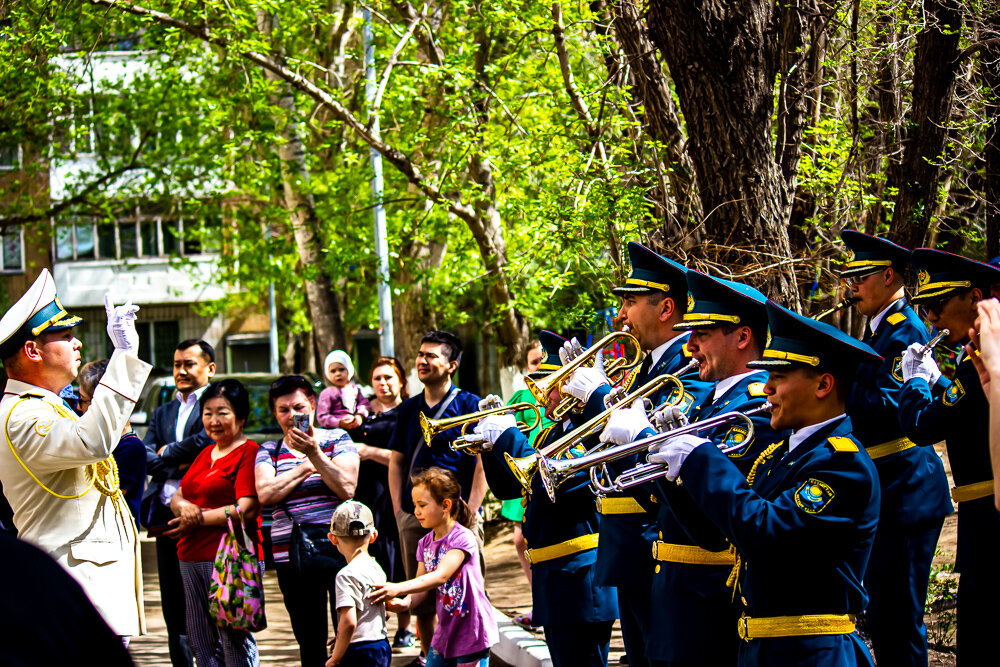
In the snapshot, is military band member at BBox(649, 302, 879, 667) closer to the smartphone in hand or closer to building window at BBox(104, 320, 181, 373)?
the smartphone in hand

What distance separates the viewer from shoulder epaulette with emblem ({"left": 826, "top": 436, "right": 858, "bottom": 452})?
3125 millimetres

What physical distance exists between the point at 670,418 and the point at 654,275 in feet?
3.69

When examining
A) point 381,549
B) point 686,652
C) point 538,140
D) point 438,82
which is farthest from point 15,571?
point 438,82

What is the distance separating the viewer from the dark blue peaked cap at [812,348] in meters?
3.21

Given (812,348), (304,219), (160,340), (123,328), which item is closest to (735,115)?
(812,348)

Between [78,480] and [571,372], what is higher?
[571,372]

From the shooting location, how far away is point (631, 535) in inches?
180

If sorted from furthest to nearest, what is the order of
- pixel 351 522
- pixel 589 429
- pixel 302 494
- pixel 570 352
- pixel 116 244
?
pixel 116 244
pixel 302 494
pixel 351 522
pixel 570 352
pixel 589 429

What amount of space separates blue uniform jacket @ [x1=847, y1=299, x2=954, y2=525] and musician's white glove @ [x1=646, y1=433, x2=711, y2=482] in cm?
168

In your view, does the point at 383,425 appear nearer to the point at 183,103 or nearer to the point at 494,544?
the point at 494,544

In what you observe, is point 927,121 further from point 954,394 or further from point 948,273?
point 954,394

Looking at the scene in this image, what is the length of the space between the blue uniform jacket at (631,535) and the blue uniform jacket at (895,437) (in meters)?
0.87

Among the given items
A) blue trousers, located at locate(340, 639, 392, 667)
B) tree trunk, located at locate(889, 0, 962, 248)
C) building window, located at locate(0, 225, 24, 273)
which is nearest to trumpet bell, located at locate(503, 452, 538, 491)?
blue trousers, located at locate(340, 639, 392, 667)

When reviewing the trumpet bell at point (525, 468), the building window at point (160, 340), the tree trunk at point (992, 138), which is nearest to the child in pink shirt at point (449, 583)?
the trumpet bell at point (525, 468)
